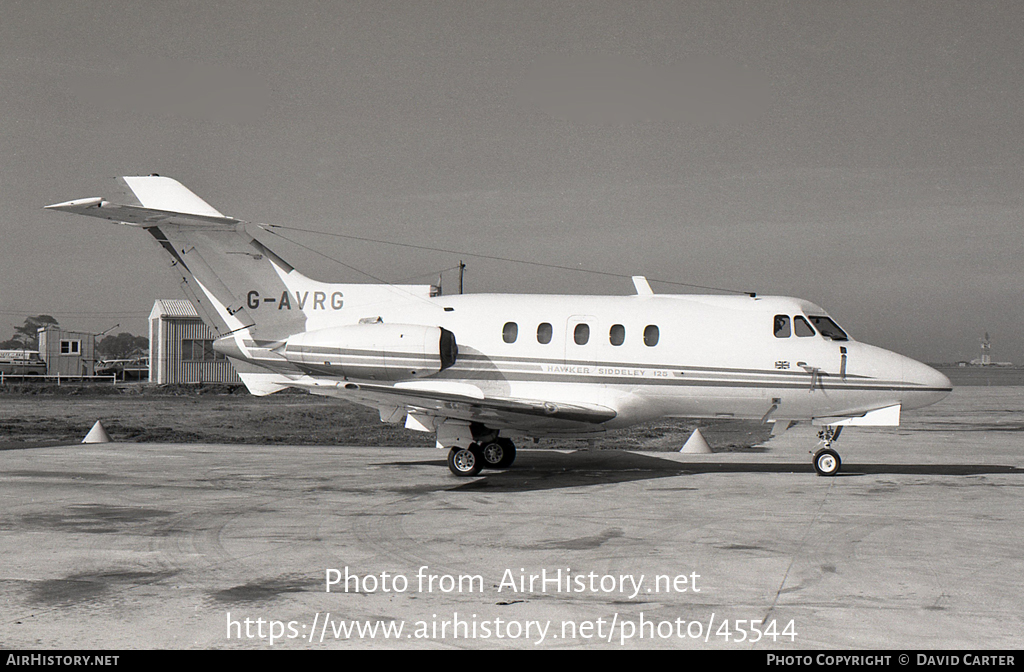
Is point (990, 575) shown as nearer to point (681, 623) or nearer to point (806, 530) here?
point (806, 530)

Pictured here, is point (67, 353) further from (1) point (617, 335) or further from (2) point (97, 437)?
(1) point (617, 335)

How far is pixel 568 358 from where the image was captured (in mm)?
16031

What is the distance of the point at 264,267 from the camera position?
678 inches

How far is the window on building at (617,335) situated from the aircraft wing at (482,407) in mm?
1235

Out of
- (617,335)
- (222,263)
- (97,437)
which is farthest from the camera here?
(97,437)

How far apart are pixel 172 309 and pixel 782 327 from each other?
51.3m

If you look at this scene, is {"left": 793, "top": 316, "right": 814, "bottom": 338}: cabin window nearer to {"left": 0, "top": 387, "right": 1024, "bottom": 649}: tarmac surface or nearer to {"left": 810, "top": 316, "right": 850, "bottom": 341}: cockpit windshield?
{"left": 810, "top": 316, "right": 850, "bottom": 341}: cockpit windshield

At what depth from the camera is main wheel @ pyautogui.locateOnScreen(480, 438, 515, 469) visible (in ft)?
54.5

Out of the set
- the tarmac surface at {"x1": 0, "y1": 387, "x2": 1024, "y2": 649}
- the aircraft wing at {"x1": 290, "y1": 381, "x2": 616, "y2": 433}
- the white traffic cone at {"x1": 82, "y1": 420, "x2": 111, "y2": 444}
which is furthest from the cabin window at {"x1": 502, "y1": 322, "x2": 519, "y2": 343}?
the white traffic cone at {"x1": 82, "y1": 420, "x2": 111, "y2": 444}

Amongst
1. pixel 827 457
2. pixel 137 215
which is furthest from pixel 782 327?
pixel 137 215

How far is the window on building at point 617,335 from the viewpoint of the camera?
1603 cm

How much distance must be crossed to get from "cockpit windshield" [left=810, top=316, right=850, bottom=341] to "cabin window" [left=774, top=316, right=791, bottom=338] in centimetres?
50

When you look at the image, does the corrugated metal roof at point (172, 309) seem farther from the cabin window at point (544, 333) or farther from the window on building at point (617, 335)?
the window on building at point (617, 335)
